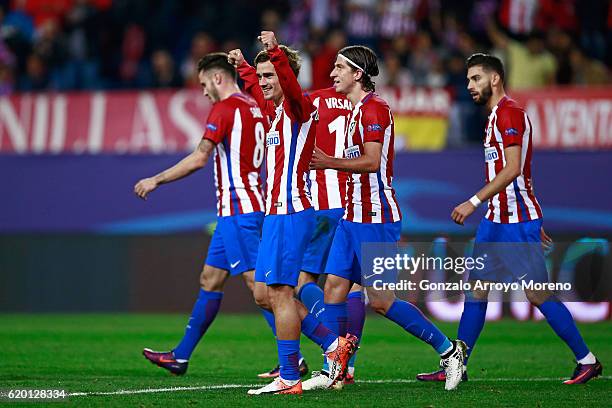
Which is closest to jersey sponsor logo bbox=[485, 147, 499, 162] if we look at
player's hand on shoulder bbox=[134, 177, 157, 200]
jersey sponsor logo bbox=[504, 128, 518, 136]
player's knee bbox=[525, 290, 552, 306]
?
jersey sponsor logo bbox=[504, 128, 518, 136]

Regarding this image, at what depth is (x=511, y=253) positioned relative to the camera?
8680 mm

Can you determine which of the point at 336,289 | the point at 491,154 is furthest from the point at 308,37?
the point at 336,289

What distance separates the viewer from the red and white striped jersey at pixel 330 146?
30.0 ft

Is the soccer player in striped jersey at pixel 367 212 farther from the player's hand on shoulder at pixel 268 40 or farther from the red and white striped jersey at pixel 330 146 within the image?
the player's hand on shoulder at pixel 268 40

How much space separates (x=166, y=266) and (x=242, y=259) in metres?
5.60

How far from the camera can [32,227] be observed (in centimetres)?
1495

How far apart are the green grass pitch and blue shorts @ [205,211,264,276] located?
81 centimetres

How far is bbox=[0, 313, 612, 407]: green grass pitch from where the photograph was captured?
7.53 meters

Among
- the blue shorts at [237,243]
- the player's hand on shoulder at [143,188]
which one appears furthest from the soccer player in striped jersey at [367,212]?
the player's hand on shoulder at [143,188]

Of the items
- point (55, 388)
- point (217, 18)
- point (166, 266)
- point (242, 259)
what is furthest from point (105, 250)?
point (55, 388)

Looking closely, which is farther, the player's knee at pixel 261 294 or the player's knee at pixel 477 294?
the player's knee at pixel 477 294

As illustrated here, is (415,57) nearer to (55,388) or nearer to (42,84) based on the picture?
(42,84)

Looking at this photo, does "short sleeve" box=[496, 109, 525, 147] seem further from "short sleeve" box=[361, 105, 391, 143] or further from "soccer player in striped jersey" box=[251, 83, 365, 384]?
"soccer player in striped jersey" box=[251, 83, 365, 384]

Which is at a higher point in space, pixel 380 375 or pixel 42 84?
pixel 42 84
